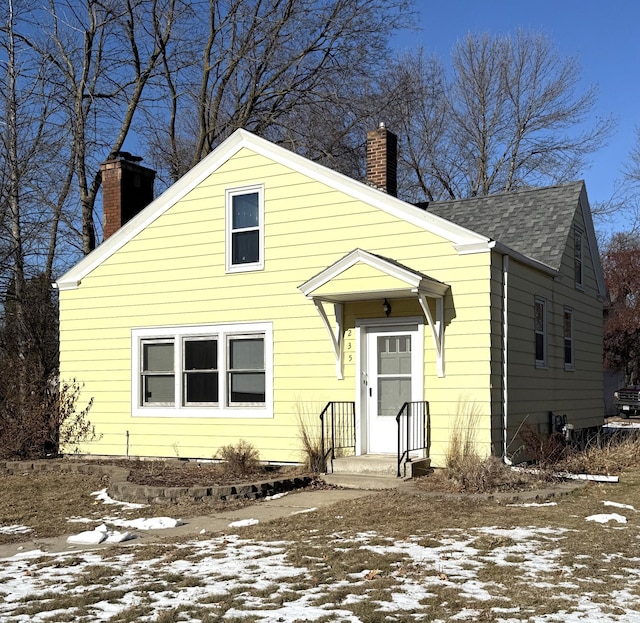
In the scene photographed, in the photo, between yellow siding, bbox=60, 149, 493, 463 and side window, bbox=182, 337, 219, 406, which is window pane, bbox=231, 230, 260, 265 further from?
side window, bbox=182, 337, 219, 406

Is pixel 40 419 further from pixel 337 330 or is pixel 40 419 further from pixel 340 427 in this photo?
pixel 337 330

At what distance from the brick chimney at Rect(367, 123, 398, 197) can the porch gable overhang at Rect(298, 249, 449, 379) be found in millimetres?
2967

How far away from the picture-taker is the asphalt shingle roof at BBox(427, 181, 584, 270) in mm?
14648

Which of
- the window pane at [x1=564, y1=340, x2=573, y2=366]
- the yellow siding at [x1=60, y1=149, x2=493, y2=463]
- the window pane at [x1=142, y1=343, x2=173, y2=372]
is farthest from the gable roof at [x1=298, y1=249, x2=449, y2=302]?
the window pane at [x1=564, y1=340, x2=573, y2=366]

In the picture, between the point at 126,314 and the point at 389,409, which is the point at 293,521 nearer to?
the point at 389,409

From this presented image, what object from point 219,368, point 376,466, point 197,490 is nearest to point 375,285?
point 376,466

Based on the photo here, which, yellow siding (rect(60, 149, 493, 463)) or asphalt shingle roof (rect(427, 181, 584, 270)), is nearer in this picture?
yellow siding (rect(60, 149, 493, 463))

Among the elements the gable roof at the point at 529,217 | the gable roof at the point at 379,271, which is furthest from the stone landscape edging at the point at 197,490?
the gable roof at the point at 529,217

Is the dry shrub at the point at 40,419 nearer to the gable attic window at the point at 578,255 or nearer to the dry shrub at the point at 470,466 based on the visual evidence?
the dry shrub at the point at 470,466

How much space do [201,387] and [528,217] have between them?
6.92m

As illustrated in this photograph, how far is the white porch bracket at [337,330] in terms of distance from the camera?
1313 cm

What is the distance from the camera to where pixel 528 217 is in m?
15.2

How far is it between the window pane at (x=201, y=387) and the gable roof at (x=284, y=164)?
3.06 meters

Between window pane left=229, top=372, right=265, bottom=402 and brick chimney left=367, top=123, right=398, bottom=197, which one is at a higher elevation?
brick chimney left=367, top=123, right=398, bottom=197
